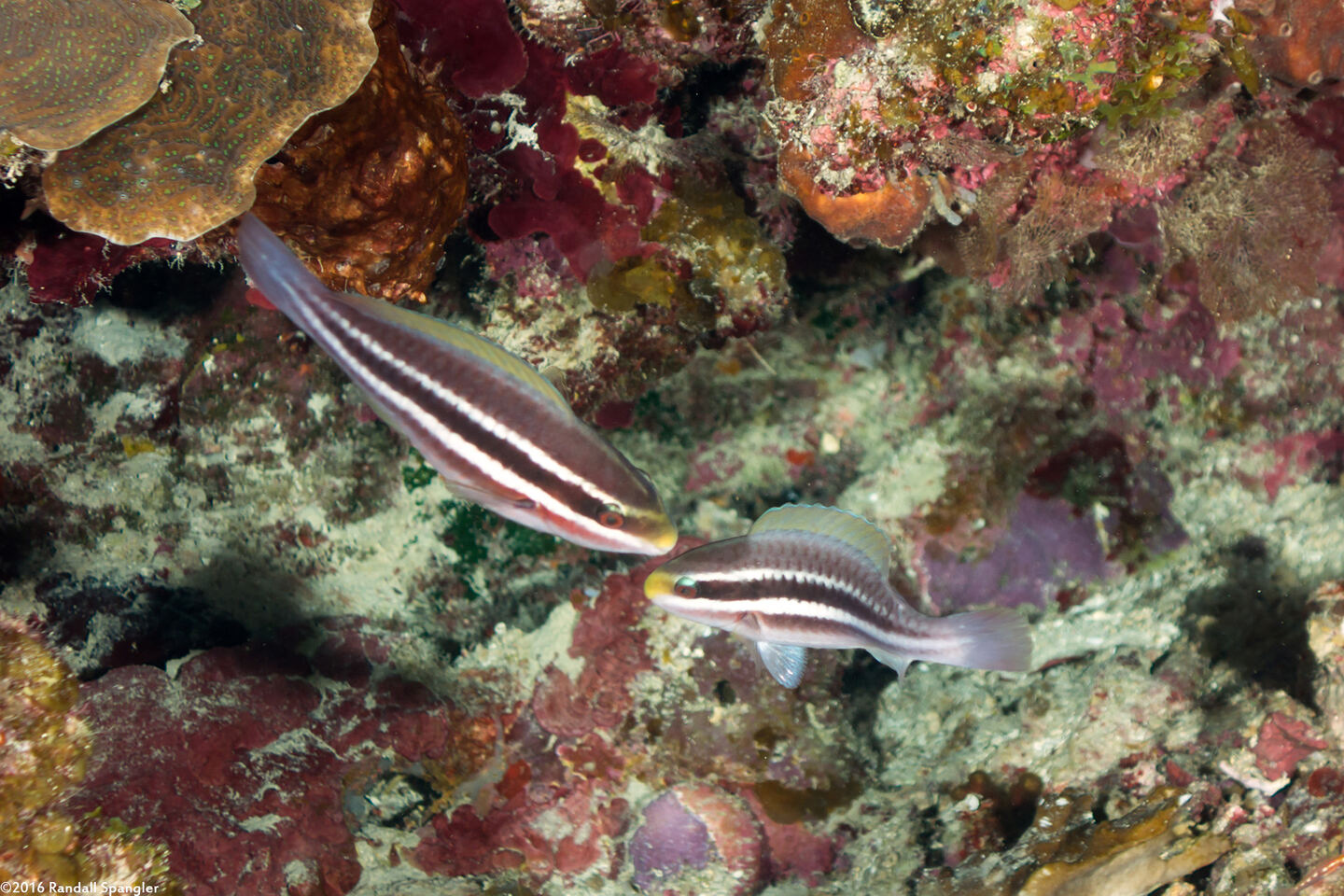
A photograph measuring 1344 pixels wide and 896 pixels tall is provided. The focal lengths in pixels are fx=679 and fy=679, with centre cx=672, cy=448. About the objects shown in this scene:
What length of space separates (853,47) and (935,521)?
311cm

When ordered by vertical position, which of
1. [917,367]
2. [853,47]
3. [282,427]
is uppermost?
[853,47]

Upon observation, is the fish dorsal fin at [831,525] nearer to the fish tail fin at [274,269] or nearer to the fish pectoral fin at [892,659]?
the fish pectoral fin at [892,659]

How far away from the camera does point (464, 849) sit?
4355mm

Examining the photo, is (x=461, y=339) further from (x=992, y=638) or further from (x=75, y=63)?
(x=992, y=638)

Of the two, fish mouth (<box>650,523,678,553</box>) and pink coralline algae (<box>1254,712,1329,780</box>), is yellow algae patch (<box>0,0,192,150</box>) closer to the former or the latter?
fish mouth (<box>650,523,678,553</box>)

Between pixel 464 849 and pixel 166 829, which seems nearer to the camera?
pixel 166 829

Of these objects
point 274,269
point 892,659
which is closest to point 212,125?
point 274,269

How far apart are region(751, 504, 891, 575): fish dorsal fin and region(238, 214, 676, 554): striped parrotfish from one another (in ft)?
2.58

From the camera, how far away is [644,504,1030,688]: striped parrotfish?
282cm

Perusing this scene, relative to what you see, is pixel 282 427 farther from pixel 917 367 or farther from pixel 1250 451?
pixel 1250 451

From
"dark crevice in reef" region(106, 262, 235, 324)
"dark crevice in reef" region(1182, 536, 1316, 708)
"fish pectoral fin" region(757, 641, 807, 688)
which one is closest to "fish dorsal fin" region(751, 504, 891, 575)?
"fish pectoral fin" region(757, 641, 807, 688)

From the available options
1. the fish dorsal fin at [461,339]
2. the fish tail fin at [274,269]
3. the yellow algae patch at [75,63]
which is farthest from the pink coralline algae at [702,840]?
the yellow algae patch at [75,63]

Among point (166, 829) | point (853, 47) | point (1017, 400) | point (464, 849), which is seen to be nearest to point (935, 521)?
point (1017, 400)

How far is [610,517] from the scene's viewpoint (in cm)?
222
